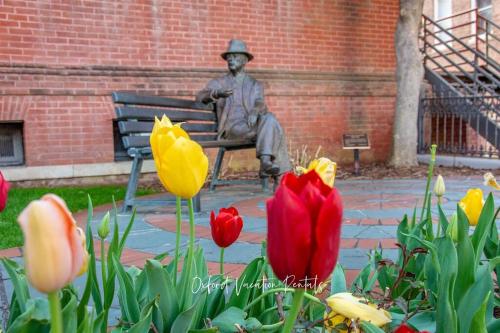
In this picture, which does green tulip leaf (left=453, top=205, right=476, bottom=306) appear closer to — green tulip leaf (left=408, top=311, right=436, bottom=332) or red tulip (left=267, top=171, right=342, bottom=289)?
green tulip leaf (left=408, top=311, right=436, bottom=332)

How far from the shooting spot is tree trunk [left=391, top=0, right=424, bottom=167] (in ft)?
28.3

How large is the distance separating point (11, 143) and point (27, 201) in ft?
7.39

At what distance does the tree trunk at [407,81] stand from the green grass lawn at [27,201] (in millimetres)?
4363

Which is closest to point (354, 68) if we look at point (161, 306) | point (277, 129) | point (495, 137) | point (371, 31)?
point (371, 31)

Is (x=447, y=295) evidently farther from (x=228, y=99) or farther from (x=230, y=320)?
(x=228, y=99)

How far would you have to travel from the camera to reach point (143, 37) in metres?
8.11

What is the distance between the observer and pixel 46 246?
53 centimetres

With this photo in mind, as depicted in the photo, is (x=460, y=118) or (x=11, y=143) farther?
(x=460, y=118)

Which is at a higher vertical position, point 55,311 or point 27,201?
point 55,311

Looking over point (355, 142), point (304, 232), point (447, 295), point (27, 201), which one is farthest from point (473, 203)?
point (355, 142)

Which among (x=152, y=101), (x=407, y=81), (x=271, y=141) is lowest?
(x=271, y=141)

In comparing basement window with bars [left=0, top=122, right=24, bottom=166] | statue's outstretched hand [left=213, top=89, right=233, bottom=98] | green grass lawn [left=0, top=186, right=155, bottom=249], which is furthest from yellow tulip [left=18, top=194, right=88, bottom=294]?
basement window with bars [left=0, top=122, right=24, bottom=166]

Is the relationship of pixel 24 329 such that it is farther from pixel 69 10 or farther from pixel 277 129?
pixel 69 10

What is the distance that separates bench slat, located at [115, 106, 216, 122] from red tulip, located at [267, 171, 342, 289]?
4509 mm
